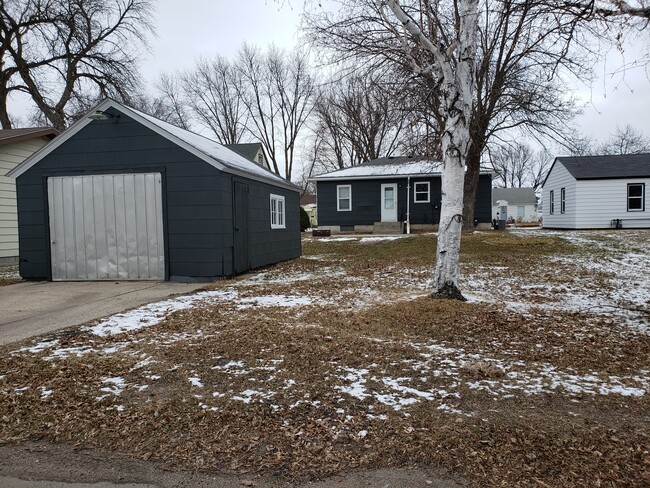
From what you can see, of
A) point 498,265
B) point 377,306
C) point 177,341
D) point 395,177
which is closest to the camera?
point 177,341

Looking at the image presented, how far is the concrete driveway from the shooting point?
5.77m

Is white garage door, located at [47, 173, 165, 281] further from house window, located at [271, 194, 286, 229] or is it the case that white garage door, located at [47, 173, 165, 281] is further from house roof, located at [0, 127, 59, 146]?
house roof, located at [0, 127, 59, 146]

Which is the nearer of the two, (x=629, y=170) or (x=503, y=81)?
(x=503, y=81)

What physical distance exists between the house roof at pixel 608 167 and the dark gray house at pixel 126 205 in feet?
58.4

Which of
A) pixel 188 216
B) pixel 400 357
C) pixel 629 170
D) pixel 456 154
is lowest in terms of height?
pixel 400 357

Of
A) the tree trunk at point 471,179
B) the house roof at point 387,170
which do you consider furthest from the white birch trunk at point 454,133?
the house roof at point 387,170

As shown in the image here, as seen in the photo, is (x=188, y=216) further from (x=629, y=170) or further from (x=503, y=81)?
(x=629, y=170)

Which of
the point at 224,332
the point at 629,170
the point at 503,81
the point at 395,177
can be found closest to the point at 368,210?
the point at 395,177

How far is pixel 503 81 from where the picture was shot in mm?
16172

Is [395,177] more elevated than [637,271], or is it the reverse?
[395,177]

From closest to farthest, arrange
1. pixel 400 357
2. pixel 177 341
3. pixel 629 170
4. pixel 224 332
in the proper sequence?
pixel 400 357 < pixel 177 341 < pixel 224 332 < pixel 629 170

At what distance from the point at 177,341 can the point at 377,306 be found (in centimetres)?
284

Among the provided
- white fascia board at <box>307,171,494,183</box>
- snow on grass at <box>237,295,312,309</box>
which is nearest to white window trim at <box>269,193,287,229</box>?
snow on grass at <box>237,295,312,309</box>

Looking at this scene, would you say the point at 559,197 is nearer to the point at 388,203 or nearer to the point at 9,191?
the point at 388,203
